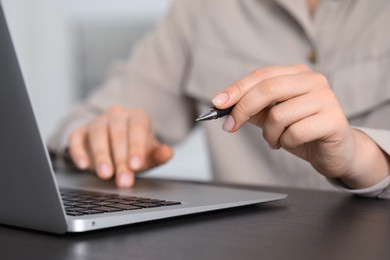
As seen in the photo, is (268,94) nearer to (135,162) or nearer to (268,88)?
(268,88)

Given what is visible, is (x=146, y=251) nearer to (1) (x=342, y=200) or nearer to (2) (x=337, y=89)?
(1) (x=342, y=200)

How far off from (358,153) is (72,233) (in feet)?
1.13

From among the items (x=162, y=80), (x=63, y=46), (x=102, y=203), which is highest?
(x=102, y=203)

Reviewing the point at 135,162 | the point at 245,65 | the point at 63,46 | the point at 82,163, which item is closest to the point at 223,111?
the point at 135,162

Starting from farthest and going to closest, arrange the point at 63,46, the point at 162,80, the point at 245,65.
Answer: the point at 63,46
the point at 162,80
the point at 245,65

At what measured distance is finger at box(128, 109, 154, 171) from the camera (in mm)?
885

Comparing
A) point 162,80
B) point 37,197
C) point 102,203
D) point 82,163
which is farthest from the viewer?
point 162,80

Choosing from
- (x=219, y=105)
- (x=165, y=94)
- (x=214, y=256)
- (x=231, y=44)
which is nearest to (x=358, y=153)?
(x=219, y=105)

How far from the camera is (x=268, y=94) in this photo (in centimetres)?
64

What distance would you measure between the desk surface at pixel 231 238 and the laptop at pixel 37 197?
10 mm

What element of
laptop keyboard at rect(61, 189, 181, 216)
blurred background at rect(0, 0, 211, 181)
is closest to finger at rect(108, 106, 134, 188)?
laptop keyboard at rect(61, 189, 181, 216)

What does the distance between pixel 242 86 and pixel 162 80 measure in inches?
30.0

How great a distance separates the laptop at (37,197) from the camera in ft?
1.55

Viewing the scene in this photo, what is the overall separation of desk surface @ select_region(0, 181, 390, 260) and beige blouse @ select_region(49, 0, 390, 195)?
0.46m
